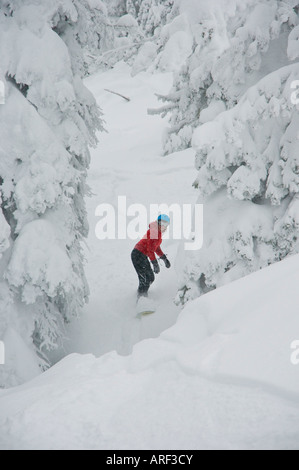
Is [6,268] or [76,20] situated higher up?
[76,20]

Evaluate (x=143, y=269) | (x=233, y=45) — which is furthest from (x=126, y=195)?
(x=233, y=45)

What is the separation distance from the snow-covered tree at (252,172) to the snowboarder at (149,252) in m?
1.89

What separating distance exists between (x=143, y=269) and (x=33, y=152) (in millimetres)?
4192

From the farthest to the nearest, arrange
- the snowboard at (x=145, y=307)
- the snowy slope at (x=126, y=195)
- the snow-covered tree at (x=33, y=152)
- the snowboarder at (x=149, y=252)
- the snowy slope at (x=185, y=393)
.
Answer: the snowboarder at (x=149, y=252) → the snowboard at (x=145, y=307) → the snowy slope at (x=126, y=195) → the snow-covered tree at (x=33, y=152) → the snowy slope at (x=185, y=393)

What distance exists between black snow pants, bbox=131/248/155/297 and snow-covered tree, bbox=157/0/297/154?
3.72 metres

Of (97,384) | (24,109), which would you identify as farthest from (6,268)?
(97,384)

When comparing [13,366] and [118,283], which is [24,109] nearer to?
[13,366]

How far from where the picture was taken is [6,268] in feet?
23.1

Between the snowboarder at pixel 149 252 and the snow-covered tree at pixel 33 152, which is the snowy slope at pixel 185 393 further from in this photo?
the snowboarder at pixel 149 252

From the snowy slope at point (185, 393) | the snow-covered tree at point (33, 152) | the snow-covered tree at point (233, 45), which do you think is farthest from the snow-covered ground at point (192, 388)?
the snow-covered tree at point (233, 45)

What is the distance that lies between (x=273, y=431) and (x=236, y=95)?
21.6ft

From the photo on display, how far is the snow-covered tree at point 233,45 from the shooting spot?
642 centimetres

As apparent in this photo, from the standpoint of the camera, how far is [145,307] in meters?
9.18

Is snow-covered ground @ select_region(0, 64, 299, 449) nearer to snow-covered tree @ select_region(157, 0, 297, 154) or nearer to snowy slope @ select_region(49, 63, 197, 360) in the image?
snow-covered tree @ select_region(157, 0, 297, 154)
